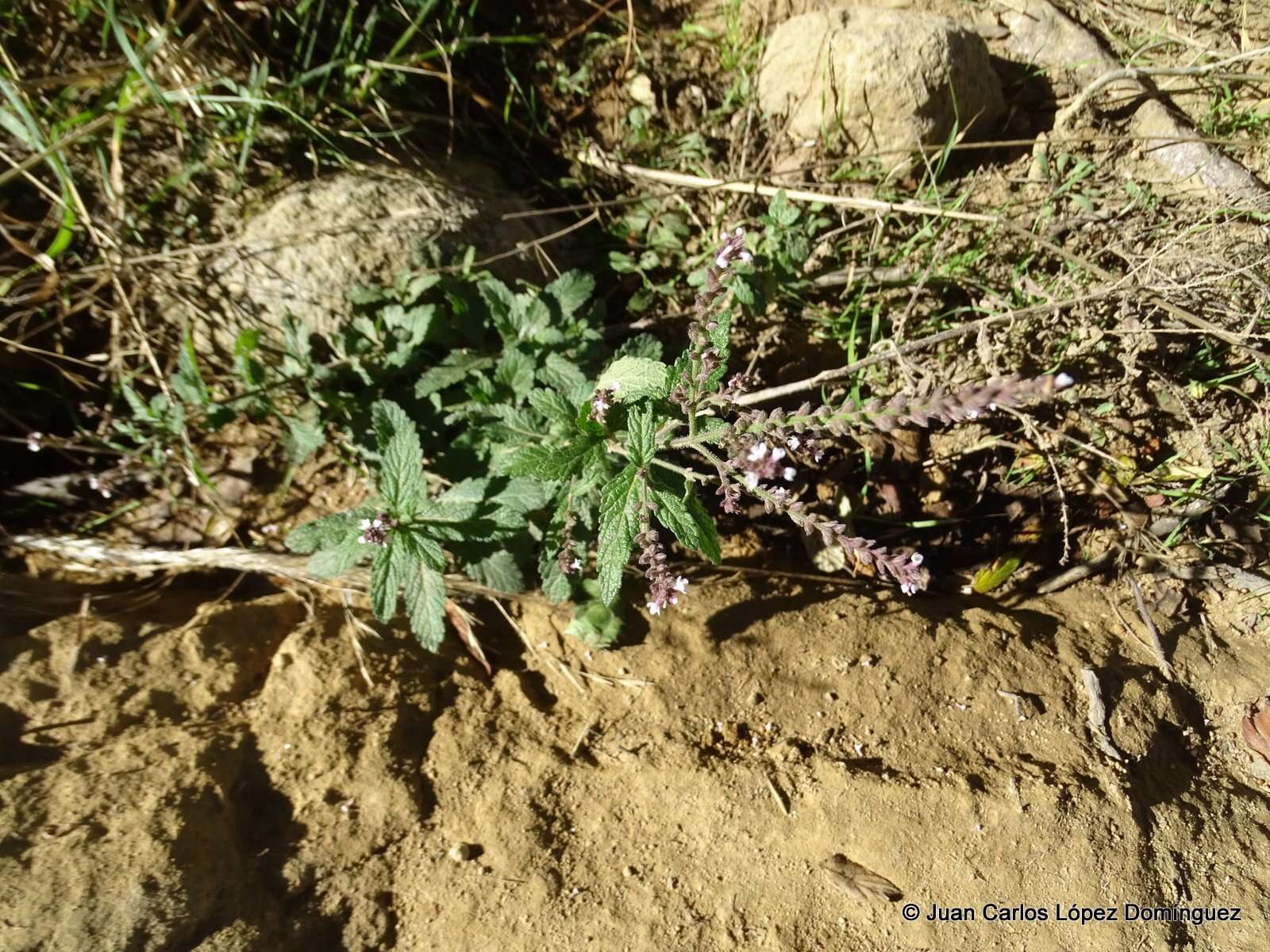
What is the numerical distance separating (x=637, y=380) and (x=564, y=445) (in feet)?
1.01

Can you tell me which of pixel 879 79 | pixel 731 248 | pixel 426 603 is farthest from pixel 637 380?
pixel 879 79

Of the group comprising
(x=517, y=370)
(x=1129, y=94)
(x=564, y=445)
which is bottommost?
(x=517, y=370)

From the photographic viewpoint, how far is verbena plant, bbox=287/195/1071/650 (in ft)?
7.43

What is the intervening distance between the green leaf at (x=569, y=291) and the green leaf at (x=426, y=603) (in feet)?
3.73

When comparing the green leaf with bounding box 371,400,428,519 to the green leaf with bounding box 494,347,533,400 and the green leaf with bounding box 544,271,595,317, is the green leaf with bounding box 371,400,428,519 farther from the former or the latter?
the green leaf with bounding box 544,271,595,317

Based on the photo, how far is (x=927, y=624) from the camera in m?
3.04

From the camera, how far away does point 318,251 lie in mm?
3463

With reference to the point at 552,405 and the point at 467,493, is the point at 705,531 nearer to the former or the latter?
the point at 552,405

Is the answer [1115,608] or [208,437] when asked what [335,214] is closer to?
[208,437]

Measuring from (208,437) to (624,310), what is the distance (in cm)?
196

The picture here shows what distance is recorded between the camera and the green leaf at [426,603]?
2.75 meters

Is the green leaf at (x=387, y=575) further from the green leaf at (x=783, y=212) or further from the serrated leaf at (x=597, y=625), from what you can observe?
the green leaf at (x=783, y=212)

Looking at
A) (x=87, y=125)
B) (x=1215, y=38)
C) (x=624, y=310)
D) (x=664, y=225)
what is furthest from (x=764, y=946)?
(x=1215, y=38)

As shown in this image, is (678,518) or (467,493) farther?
(467,493)
